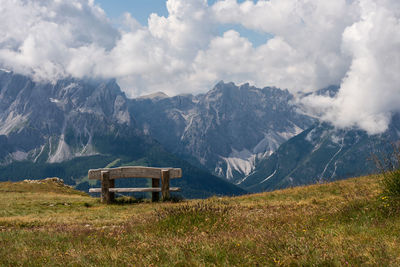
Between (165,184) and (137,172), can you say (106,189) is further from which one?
(165,184)

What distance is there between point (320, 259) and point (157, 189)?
59.0 ft

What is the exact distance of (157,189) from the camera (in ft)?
77.6

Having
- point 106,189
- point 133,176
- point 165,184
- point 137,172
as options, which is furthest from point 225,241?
point 106,189

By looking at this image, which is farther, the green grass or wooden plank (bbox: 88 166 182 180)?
wooden plank (bbox: 88 166 182 180)

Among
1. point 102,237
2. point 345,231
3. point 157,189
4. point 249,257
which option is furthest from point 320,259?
point 157,189

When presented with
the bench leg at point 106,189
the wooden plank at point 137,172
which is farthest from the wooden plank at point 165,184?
the bench leg at point 106,189

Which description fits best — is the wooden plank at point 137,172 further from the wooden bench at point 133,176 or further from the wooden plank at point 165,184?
the wooden plank at point 165,184

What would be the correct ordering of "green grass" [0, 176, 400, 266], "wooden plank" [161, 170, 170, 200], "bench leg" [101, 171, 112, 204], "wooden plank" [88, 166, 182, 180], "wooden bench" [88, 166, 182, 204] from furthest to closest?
"wooden plank" [88, 166, 182, 180], "bench leg" [101, 171, 112, 204], "wooden bench" [88, 166, 182, 204], "wooden plank" [161, 170, 170, 200], "green grass" [0, 176, 400, 266]

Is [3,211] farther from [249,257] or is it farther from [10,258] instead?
[249,257]

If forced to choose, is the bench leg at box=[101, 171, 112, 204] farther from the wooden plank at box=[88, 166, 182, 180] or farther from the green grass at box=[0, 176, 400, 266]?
the green grass at box=[0, 176, 400, 266]

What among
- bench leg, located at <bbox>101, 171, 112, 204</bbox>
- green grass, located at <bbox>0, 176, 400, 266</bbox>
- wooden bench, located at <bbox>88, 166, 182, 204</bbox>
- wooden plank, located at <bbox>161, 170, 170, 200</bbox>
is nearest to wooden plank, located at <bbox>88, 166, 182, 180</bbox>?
wooden bench, located at <bbox>88, 166, 182, 204</bbox>

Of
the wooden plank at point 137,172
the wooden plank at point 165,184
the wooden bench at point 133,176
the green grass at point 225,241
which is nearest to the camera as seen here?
the green grass at point 225,241

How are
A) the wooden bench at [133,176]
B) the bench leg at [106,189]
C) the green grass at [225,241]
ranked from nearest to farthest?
the green grass at [225,241], the wooden bench at [133,176], the bench leg at [106,189]

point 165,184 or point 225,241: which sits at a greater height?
point 165,184
